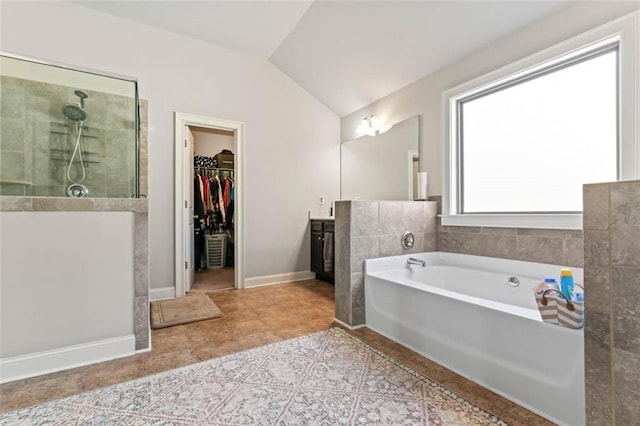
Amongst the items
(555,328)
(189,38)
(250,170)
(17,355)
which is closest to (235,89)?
(189,38)

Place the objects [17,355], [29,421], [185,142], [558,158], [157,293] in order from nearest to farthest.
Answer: [29,421] < [17,355] < [558,158] < [157,293] < [185,142]

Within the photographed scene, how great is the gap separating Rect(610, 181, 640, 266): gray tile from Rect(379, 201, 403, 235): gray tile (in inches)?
64.2

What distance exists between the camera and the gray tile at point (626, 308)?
0.98m

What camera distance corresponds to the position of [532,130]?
2436 millimetres

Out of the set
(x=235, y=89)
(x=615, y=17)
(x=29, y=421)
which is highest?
(x=235, y=89)

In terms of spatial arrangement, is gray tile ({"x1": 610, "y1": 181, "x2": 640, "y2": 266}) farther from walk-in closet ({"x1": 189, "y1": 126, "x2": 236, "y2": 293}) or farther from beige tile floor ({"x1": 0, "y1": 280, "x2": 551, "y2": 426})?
walk-in closet ({"x1": 189, "y1": 126, "x2": 236, "y2": 293})

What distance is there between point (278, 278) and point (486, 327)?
9.22 feet

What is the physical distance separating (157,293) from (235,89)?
258cm

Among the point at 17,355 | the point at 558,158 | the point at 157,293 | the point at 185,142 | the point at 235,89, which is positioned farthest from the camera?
the point at 235,89

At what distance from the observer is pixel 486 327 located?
1658 millimetres

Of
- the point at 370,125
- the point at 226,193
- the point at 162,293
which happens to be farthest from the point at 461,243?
the point at 226,193

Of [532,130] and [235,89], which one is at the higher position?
[235,89]

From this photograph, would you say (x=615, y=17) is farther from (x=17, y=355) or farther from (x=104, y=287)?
(x=17, y=355)

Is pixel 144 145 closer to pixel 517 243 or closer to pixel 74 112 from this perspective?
pixel 74 112
